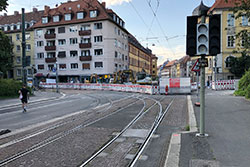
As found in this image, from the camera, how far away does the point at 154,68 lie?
111m

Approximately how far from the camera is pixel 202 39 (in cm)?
559

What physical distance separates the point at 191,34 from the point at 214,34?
0.57 meters

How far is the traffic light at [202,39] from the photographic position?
556 centimetres

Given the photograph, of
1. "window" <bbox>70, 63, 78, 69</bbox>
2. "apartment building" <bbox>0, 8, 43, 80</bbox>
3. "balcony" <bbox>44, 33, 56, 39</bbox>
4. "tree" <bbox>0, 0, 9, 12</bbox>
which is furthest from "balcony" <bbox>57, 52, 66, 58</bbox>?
"tree" <bbox>0, 0, 9, 12</bbox>

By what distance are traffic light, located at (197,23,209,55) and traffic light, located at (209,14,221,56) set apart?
0.10 metres

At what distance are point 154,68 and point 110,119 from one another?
104 metres

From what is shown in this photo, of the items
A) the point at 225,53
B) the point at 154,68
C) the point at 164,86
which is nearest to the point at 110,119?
the point at 164,86

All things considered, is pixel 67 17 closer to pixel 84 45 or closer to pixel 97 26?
pixel 97 26

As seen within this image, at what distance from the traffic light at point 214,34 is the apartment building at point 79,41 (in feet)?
126

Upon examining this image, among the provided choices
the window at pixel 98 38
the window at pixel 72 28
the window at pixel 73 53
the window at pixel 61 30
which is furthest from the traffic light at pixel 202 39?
the window at pixel 61 30

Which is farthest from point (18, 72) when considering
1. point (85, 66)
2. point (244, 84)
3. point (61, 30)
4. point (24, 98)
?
point (244, 84)

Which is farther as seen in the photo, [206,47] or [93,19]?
[93,19]

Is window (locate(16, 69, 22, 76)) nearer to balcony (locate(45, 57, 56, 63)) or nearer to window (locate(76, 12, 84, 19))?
balcony (locate(45, 57, 56, 63))

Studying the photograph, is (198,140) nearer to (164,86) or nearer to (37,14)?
(164,86)
